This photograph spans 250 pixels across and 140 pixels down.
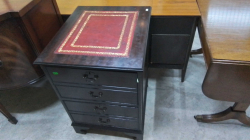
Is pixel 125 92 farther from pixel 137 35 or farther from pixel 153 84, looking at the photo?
pixel 153 84

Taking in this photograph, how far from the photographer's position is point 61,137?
1.29 meters

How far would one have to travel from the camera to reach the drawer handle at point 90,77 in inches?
32.4

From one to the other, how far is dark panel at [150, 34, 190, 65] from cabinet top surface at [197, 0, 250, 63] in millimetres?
238

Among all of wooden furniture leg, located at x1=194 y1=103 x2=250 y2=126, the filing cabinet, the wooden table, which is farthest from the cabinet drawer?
wooden furniture leg, located at x1=194 y1=103 x2=250 y2=126

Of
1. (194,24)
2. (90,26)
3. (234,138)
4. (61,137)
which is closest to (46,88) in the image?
Result: (61,137)

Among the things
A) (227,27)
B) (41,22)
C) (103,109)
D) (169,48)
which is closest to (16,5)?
(41,22)

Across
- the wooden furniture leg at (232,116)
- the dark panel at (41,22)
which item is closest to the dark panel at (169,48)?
the wooden furniture leg at (232,116)

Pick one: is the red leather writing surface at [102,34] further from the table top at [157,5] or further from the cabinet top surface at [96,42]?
the table top at [157,5]

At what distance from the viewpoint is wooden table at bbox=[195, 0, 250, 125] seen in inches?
30.4

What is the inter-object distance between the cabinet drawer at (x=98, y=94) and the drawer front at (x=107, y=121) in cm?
20

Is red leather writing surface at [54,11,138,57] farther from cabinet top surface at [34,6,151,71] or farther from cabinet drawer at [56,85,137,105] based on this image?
cabinet drawer at [56,85,137,105]

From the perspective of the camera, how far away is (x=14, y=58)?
0.99 meters

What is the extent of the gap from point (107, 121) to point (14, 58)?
2.19 ft

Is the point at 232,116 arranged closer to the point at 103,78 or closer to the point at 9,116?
the point at 103,78
